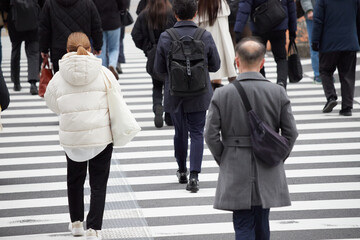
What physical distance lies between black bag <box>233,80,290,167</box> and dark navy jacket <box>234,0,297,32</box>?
7020 mm

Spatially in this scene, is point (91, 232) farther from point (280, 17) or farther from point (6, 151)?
point (280, 17)

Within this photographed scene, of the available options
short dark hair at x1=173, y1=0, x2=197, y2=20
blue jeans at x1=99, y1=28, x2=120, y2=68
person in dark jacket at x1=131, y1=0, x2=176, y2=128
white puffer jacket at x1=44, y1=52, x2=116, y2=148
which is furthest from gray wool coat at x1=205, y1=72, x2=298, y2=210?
blue jeans at x1=99, y1=28, x2=120, y2=68

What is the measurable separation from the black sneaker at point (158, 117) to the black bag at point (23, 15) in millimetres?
3391

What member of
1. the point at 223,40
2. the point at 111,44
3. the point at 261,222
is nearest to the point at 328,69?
the point at 223,40

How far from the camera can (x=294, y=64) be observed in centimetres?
1320

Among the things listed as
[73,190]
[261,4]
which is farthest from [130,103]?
[73,190]

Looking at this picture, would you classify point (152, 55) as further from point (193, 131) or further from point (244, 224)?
point (244, 224)

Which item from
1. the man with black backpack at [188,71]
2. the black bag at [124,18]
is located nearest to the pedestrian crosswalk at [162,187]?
the man with black backpack at [188,71]

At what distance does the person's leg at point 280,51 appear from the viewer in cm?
1255

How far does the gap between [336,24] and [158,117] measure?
107 inches

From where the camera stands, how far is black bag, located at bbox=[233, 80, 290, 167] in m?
5.32

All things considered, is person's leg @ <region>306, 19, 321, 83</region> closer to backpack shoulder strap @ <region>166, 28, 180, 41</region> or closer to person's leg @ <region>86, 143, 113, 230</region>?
backpack shoulder strap @ <region>166, 28, 180, 41</region>

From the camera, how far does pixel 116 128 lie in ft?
22.0

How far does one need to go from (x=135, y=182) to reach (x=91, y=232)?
87.6 inches
